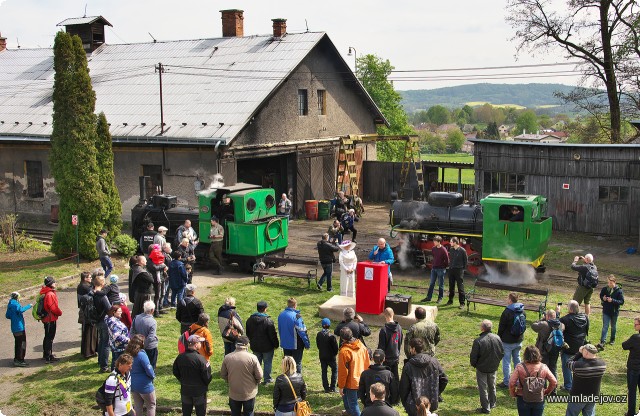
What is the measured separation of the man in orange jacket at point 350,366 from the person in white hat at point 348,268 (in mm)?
6011

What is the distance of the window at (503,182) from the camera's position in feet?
88.2

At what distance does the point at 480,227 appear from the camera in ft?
63.1

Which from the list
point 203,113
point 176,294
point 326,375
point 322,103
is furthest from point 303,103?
point 326,375

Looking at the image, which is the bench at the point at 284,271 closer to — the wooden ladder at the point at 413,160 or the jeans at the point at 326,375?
the jeans at the point at 326,375

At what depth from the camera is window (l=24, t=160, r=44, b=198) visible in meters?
28.9

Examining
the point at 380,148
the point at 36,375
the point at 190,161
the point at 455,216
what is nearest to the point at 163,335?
the point at 36,375

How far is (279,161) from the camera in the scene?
30.2 m

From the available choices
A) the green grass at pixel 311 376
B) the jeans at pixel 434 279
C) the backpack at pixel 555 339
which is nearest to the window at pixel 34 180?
the green grass at pixel 311 376

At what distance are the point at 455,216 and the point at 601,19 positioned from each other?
17.0 meters

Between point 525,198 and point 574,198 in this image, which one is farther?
point 574,198

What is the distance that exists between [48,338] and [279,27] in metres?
21.2

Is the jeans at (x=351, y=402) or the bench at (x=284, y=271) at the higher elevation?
the bench at (x=284, y=271)

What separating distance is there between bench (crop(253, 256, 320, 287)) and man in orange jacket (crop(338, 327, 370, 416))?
7.45m

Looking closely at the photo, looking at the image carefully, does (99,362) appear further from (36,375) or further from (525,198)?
(525,198)
